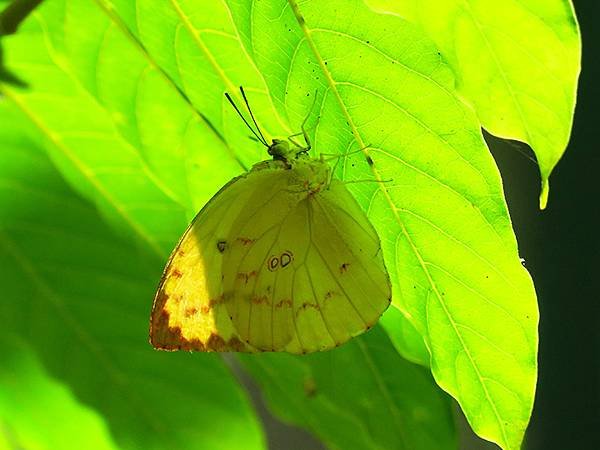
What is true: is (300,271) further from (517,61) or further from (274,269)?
(517,61)

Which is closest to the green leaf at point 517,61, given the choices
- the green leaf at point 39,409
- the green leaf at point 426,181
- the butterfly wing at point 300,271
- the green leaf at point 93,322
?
the green leaf at point 426,181

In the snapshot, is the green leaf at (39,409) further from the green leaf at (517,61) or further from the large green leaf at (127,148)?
the green leaf at (517,61)

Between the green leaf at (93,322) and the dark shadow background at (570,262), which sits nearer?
the green leaf at (93,322)

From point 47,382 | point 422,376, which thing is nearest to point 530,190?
point 422,376

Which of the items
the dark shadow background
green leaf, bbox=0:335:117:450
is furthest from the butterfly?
the dark shadow background

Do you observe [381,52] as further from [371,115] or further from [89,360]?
[89,360]

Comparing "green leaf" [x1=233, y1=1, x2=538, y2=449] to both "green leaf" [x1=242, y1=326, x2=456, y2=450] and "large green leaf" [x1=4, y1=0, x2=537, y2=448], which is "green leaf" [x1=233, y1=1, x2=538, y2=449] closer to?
"large green leaf" [x1=4, y1=0, x2=537, y2=448]

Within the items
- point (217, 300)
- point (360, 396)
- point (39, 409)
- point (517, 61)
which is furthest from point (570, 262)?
point (517, 61)
